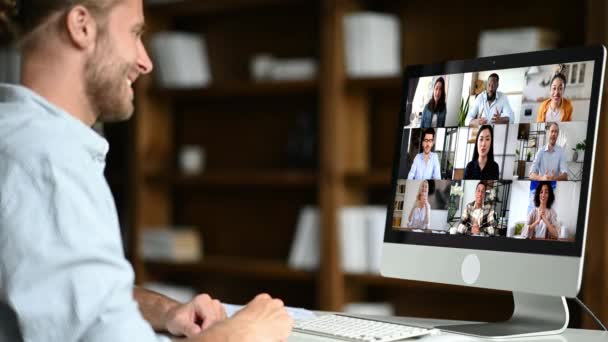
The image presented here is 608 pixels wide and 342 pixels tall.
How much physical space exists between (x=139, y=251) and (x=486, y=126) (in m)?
2.91

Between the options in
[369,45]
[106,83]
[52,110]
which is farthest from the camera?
[369,45]

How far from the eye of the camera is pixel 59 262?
1.05 m

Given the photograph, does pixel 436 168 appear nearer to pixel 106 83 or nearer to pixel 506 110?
pixel 506 110

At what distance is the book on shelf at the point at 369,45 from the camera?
141 inches

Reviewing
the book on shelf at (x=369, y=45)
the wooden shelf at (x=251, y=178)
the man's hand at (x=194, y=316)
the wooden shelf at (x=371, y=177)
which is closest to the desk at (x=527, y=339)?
the man's hand at (x=194, y=316)

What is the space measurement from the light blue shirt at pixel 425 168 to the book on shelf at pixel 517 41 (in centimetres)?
150

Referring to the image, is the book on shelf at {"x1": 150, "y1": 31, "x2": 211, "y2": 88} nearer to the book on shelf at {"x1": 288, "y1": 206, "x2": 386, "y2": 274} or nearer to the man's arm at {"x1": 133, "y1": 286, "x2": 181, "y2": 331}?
the book on shelf at {"x1": 288, "y1": 206, "x2": 386, "y2": 274}

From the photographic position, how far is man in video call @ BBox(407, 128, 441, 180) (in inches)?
69.3

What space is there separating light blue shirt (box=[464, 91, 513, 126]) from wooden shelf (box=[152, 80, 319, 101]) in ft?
6.80

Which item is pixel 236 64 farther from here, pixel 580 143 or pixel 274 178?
pixel 580 143

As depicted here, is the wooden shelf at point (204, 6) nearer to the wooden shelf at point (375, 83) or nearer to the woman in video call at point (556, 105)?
the wooden shelf at point (375, 83)

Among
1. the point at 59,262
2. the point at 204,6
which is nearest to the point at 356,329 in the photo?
the point at 59,262

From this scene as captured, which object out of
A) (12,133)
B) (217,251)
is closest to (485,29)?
(217,251)

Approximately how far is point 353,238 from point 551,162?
209cm
